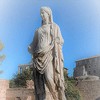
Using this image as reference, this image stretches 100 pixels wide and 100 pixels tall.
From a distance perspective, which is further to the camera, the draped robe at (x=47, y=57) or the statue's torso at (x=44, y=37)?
the statue's torso at (x=44, y=37)

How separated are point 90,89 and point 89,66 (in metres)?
24.5

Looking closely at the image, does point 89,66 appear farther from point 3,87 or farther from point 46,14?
point 46,14

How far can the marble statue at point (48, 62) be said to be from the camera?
7.62 meters

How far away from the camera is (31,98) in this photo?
150ft

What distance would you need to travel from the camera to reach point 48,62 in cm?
767

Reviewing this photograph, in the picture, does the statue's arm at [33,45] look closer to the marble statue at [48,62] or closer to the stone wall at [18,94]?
the marble statue at [48,62]

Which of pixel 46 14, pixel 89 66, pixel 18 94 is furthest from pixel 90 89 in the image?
pixel 46 14

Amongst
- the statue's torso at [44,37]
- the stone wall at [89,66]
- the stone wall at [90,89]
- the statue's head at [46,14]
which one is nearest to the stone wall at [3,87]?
the stone wall at [90,89]

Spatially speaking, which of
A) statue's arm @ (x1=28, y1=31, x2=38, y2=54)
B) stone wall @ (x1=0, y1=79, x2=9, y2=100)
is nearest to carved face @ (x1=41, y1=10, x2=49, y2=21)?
statue's arm @ (x1=28, y1=31, x2=38, y2=54)

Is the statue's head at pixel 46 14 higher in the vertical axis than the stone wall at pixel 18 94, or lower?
lower

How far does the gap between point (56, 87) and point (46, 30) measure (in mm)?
1014

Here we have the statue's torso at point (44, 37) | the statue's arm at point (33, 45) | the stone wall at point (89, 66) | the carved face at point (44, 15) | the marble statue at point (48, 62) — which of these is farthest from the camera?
the stone wall at point (89, 66)

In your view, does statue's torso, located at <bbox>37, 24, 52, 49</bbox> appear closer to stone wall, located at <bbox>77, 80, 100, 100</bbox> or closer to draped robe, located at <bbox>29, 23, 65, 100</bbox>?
draped robe, located at <bbox>29, 23, 65, 100</bbox>

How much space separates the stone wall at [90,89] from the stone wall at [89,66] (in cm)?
1817
